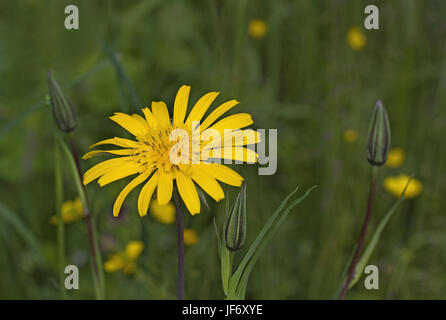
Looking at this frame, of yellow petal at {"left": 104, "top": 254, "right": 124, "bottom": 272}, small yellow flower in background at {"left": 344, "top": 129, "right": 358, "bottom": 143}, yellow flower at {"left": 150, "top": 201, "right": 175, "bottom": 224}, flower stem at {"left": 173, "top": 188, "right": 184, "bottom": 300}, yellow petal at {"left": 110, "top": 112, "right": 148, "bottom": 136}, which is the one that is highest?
yellow petal at {"left": 110, "top": 112, "right": 148, "bottom": 136}

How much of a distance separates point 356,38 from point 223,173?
1.27m

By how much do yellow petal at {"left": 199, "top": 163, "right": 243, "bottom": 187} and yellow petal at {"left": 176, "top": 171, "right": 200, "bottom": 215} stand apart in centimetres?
3

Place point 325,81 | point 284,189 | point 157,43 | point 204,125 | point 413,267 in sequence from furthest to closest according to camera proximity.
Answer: point 157,43 → point 325,81 → point 284,189 → point 413,267 → point 204,125

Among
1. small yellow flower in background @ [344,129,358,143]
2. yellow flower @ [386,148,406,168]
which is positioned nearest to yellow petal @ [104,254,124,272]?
small yellow flower in background @ [344,129,358,143]

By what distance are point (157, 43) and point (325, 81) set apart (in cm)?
66

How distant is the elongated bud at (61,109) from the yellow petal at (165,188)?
0.70 feet

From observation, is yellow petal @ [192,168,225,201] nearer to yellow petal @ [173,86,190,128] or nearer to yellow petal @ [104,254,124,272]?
yellow petal @ [173,86,190,128]

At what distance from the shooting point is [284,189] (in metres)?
1.65

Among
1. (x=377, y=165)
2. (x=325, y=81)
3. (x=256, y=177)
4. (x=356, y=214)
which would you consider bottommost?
(x=356, y=214)

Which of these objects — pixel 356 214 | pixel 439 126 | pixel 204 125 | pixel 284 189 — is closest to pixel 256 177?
pixel 284 189

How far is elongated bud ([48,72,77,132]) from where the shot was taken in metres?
0.82

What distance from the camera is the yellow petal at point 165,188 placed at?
2.16ft

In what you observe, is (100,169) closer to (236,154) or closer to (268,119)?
(236,154)
